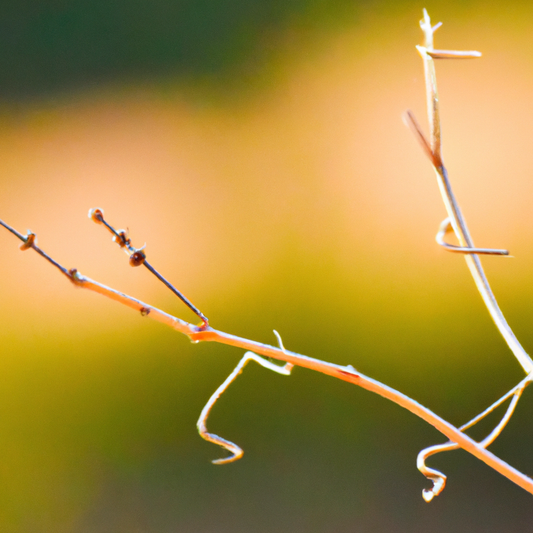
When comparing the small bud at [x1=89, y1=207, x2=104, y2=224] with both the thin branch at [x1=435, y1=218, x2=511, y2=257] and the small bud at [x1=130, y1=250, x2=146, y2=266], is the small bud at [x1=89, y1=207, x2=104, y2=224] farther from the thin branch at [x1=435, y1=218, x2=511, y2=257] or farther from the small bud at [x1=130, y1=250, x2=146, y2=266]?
the thin branch at [x1=435, y1=218, x2=511, y2=257]

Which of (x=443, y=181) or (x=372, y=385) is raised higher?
(x=443, y=181)

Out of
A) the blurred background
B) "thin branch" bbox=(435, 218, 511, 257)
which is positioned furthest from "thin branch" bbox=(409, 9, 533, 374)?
the blurred background

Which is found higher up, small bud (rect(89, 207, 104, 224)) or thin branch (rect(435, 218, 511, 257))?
small bud (rect(89, 207, 104, 224))

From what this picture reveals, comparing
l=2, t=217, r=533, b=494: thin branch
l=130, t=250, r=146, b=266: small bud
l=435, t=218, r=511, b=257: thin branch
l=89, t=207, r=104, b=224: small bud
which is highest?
l=89, t=207, r=104, b=224: small bud

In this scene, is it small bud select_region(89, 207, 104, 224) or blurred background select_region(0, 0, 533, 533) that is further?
blurred background select_region(0, 0, 533, 533)

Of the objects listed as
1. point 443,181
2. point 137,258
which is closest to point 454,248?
point 443,181

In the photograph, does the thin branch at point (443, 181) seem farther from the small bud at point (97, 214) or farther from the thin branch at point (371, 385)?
the small bud at point (97, 214)

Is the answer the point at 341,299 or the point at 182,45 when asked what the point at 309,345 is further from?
the point at 182,45

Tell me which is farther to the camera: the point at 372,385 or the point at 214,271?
the point at 214,271

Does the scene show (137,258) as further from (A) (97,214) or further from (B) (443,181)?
(B) (443,181)

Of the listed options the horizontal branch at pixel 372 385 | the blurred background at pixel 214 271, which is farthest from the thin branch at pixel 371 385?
the blurred background at pixel 214 271
